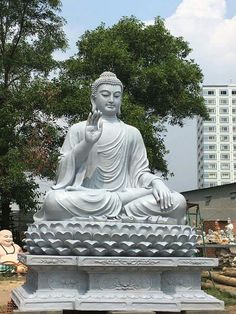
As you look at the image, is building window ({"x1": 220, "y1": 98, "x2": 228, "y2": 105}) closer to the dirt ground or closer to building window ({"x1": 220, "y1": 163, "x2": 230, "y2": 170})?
building window ({"x1": 220, "y1": 163, "x2": 230, "y2": 170})

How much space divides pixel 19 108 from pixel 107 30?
12.7 feet

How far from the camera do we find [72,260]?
5.22 meters

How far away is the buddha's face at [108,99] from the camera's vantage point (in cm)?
670

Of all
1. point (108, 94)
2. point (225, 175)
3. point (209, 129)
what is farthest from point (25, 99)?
point (225, 175)

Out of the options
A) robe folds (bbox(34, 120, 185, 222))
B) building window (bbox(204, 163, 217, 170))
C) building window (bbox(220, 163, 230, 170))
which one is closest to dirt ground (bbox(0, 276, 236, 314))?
robe folds (bbox(34, 120, 185, 222))

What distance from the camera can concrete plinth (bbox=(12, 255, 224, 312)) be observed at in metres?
5.14

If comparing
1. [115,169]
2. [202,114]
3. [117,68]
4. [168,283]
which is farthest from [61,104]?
[168,283]

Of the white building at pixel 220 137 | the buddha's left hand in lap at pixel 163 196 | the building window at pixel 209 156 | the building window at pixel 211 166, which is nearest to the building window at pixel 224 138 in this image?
the white building at pixel 220 137

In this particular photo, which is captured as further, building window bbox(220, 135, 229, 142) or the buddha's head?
building window bbox(220, 135, 229, 142)

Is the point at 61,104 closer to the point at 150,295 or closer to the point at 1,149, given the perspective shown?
the point at 1,149

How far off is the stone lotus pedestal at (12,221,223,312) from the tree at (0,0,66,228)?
829 centimetres

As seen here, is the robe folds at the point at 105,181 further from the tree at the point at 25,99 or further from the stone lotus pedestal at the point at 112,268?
the tree at the point at 25,99

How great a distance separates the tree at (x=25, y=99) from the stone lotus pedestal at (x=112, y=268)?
829 cm

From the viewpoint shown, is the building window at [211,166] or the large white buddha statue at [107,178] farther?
the building window at [211,166]
